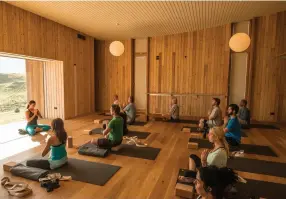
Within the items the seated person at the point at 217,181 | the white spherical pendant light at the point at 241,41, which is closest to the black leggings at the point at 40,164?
the seated person at the point at 217,181

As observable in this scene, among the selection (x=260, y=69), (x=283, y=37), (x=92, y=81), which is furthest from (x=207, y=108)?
(x=92, y=81)

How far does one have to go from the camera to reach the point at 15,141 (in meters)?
4.45

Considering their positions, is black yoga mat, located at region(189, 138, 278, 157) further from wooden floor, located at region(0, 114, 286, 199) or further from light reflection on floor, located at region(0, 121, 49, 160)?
light reflection on floor, located at region(0, 121, 49, 160)

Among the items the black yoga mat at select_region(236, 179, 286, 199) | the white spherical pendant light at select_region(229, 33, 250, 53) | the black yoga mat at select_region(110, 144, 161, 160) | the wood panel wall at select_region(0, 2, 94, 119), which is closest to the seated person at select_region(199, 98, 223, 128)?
the white spherical pendant light at select_region(229, 33, 250, 53)

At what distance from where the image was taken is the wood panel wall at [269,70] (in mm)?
6516

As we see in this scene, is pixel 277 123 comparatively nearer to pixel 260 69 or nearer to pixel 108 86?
pixel 260 69

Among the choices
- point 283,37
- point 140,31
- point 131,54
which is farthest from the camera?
point 131,54

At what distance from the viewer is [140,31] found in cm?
711

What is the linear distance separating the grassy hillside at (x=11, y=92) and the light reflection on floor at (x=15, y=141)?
10.7 feet

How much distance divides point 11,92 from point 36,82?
2.16m

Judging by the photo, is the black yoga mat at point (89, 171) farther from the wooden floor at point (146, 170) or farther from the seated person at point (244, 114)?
the seated person at point (244, 114)

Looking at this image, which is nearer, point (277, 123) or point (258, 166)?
point (258, 166)

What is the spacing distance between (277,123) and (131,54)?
241 inches

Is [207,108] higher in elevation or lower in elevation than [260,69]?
lower
